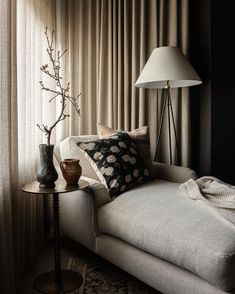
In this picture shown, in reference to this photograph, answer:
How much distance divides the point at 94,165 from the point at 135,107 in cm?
102

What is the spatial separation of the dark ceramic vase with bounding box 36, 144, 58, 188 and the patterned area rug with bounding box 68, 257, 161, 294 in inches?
25.1

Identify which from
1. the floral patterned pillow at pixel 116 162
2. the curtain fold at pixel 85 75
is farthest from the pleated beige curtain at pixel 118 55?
the floral patterned pillow at pixel 116 162

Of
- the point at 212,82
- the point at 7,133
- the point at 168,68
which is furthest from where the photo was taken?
the point at 212,82

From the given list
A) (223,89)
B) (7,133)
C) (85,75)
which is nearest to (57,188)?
(7,133)

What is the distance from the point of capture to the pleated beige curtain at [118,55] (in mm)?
2641

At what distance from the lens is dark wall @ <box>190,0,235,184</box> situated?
2596 millimetres

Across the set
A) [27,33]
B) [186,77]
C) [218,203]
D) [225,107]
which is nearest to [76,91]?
[27,33]

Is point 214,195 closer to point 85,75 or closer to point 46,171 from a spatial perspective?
point 46,171

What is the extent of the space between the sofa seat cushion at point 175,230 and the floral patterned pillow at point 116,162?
86 mm

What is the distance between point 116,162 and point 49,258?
0.83m

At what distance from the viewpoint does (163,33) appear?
2666mm

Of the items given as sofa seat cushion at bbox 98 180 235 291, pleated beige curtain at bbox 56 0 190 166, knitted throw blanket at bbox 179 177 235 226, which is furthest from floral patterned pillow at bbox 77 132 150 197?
pleated beige curtain at bbox 56 0 190 166

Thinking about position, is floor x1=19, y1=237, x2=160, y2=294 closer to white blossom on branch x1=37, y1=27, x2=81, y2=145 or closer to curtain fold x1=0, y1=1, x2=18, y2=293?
curtain fold x1=0, y1=1, x2=18, y2=293

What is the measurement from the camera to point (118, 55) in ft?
9.41
